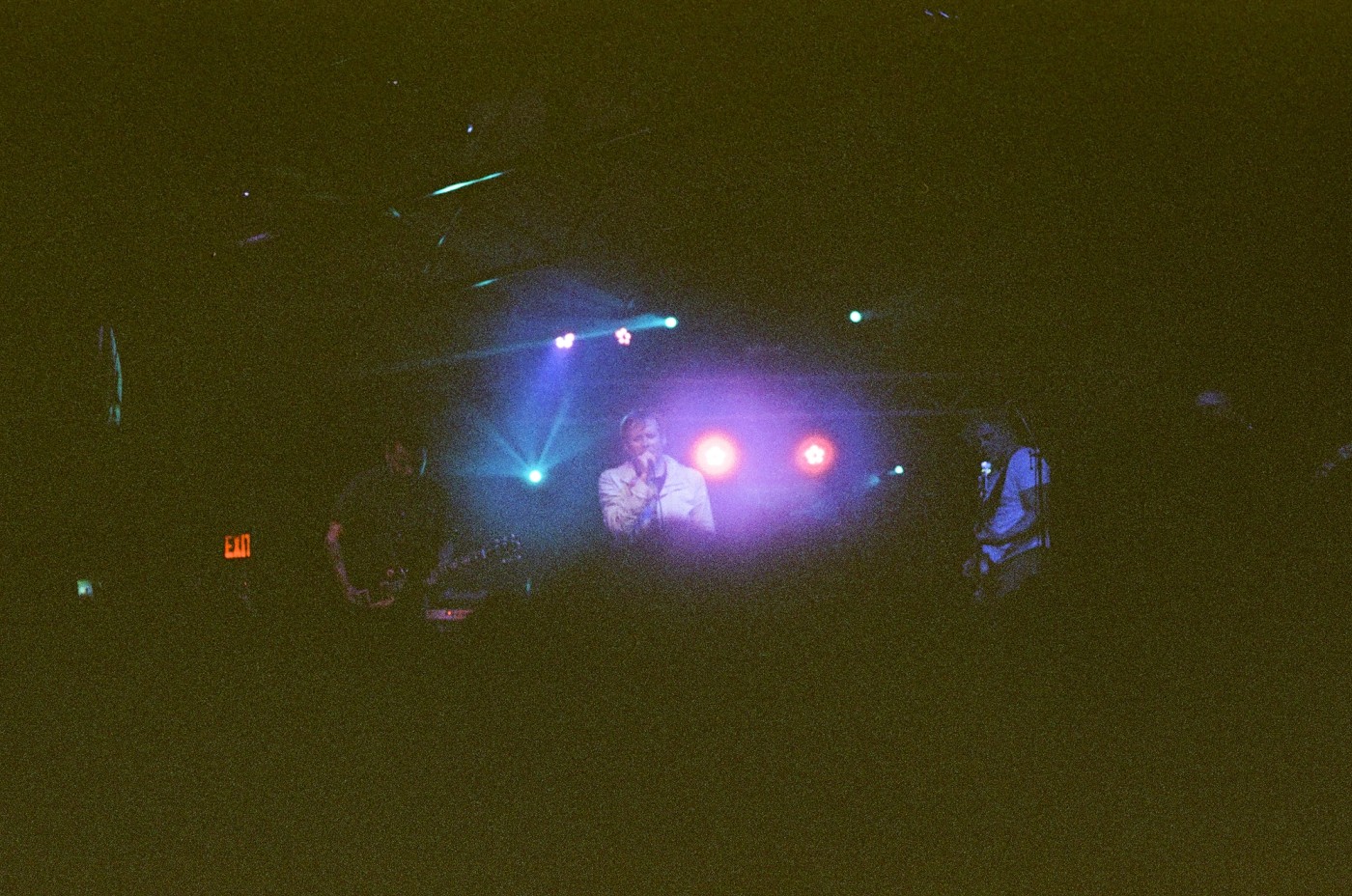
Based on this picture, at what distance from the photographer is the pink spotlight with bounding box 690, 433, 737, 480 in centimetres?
722

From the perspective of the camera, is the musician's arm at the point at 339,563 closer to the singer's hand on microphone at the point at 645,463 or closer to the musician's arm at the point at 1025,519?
the singer's hand on microphone at the point at 645,463

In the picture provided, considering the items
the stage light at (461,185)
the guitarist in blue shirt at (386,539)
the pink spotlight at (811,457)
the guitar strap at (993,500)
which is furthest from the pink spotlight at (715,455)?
the stage light at (461,185)

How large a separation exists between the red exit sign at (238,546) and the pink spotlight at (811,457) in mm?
4422

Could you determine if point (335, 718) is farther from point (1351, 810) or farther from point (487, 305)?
point (487, 305)

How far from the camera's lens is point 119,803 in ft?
7.30

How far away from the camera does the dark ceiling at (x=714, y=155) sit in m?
2.77

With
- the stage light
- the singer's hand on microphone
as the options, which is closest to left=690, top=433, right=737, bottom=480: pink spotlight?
the singer's hand on microphone

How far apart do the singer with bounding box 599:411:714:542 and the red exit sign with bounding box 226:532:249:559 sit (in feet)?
8.10

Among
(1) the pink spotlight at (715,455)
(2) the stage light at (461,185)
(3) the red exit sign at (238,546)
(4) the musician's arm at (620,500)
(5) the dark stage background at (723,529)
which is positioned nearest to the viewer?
(5) the dark stage background at (723,529)

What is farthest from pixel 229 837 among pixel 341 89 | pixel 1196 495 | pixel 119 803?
pixel 1196 495

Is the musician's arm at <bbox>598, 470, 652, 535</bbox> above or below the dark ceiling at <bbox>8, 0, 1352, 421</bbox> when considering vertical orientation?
below

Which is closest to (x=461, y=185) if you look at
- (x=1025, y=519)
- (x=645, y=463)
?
(x=645, y=463)

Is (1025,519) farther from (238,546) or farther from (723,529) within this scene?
(238,546)

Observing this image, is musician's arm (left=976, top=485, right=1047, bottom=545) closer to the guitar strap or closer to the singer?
the guitar strap
